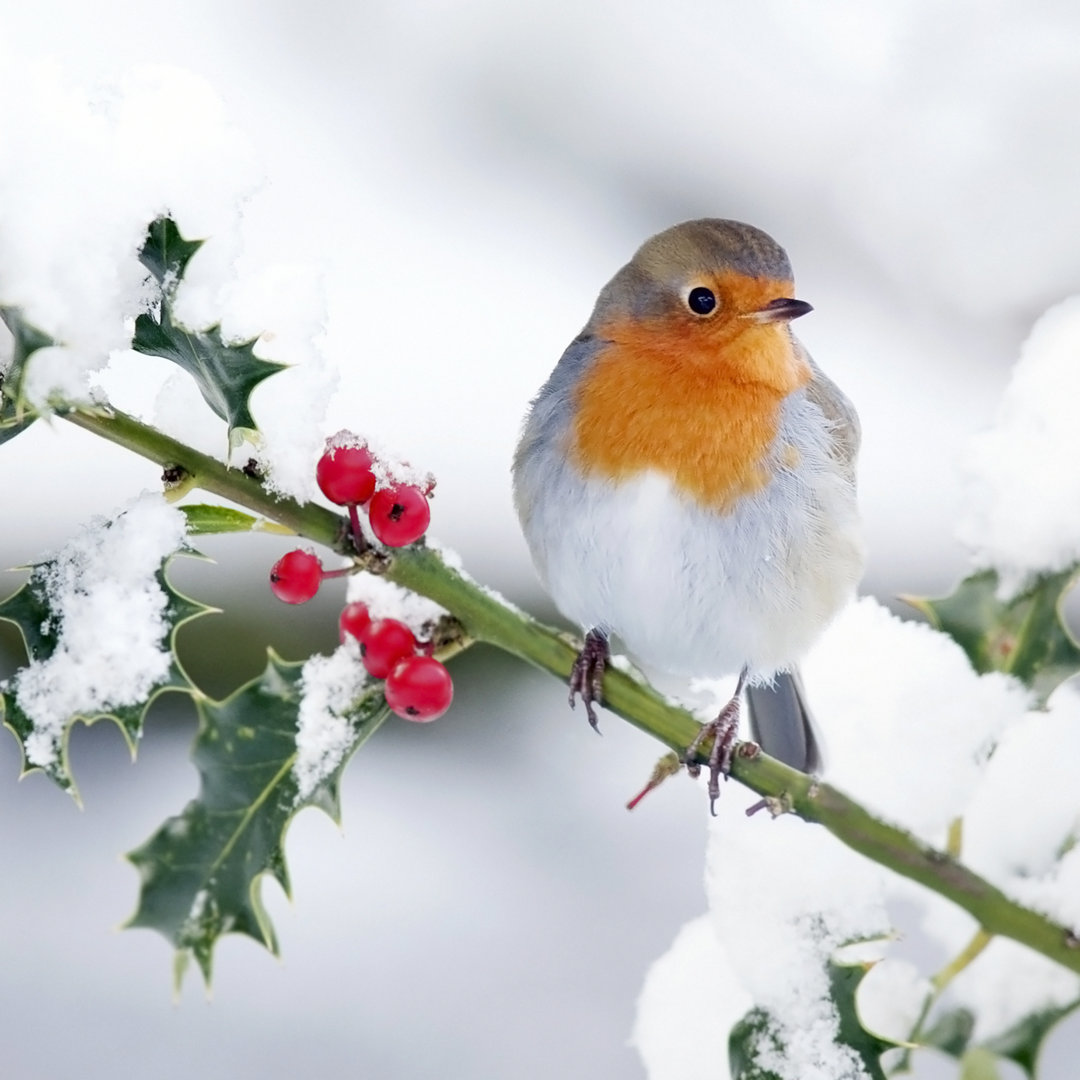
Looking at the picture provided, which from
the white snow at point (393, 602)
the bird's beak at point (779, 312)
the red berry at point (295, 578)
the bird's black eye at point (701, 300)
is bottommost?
the red berry at point (295, 578)

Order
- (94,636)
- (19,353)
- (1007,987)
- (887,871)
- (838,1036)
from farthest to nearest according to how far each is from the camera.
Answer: (1007,987) → (887,871) → (838,1036) → (94,636) → (19,353)

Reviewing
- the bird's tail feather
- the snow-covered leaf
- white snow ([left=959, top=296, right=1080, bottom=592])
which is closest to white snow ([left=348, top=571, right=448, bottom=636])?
the snow-covered leaf

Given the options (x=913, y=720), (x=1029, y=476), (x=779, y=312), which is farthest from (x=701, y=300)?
(x=913, y=720)

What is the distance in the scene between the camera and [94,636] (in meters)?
1.06

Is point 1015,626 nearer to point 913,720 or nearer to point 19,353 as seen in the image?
point 913,720

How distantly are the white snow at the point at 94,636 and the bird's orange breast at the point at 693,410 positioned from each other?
817 millimetres

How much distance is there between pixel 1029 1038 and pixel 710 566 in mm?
664

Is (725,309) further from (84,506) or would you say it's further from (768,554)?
(84,506)

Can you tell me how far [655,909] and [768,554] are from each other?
187 centimetres

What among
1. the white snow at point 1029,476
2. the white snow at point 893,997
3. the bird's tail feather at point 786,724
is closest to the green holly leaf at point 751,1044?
the white snow at point 893,997

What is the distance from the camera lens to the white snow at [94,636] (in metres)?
1.06

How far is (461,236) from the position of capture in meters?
4.36

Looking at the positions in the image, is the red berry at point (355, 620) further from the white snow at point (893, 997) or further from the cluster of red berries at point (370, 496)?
the white snow at point (893, 997)

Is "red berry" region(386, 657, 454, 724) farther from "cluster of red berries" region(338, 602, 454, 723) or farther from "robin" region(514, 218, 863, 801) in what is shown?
"robin" region(514, 218, 863, 801)
